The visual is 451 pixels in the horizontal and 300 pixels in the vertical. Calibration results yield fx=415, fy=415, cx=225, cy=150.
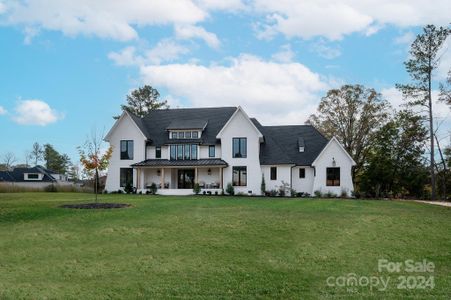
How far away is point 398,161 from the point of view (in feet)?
136

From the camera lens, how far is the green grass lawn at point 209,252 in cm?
881

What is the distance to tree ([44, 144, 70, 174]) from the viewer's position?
3954 inches

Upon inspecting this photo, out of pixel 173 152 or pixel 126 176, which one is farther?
pixel 126 176

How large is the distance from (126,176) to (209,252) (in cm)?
2846

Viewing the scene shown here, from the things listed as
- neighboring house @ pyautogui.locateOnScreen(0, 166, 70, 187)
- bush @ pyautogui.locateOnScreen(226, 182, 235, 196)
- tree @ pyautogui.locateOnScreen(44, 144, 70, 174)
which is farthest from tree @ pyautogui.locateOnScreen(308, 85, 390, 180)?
tree @ pyautogui.locateOnScreen(44, 144, 70, 174)

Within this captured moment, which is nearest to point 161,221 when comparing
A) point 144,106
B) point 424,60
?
point 424,60

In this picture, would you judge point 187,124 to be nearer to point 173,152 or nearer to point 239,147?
point 173,152

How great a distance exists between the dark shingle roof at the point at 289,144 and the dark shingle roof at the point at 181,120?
3815 millimetres

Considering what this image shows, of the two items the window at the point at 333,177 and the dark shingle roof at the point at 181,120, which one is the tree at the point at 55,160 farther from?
the window at the point at 333,177

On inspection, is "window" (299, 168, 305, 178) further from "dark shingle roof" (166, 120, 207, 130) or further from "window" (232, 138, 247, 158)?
"dark shingle roof" (166, 120, 207, 130)

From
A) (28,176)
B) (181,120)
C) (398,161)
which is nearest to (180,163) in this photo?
(181,120)

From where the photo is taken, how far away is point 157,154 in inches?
1528

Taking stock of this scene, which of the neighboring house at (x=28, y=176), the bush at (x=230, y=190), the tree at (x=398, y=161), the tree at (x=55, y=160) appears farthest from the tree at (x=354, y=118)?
the tree at (x=55, y=160)

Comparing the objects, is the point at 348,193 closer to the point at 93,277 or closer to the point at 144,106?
the point at 93,277
